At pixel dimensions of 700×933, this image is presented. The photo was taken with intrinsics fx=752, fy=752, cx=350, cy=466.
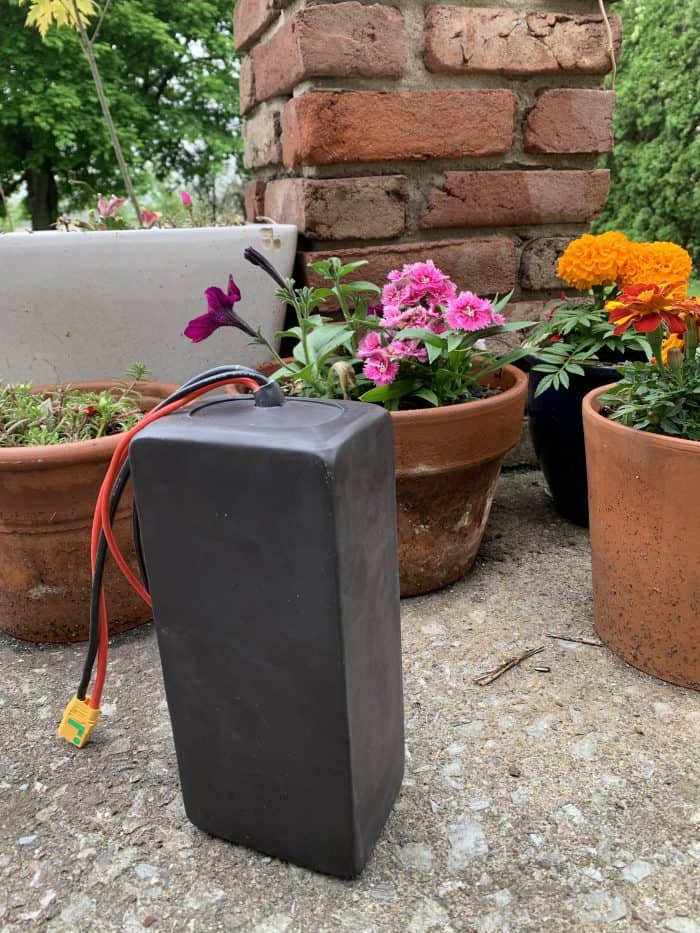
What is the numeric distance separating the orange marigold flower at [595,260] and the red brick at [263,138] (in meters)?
0.75

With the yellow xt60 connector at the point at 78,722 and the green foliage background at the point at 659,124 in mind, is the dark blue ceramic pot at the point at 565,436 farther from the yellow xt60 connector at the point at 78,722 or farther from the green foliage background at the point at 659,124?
the green foliage background at the point at 659,124

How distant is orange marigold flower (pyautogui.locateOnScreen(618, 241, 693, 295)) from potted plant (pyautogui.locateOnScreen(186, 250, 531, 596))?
1.20 ft

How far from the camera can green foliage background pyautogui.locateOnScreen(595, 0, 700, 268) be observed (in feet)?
15.4

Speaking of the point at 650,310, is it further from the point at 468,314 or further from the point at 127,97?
the point at 127,97

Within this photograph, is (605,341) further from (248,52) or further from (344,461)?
(248,52)

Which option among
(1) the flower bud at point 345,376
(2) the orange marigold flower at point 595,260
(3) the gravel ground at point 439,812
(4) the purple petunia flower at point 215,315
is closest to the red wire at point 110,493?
(3) the gravel ground at point 439,812

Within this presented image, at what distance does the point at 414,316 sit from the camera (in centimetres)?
136

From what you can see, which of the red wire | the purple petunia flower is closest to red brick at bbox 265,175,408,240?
the purple petunia flower

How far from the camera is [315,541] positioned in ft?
2.35

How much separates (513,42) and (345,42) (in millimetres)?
401

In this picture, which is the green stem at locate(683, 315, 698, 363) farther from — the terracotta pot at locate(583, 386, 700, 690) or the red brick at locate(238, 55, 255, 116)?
the red brick at locate(238, 55, 255, 116)

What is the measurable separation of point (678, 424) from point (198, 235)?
102 centimetres

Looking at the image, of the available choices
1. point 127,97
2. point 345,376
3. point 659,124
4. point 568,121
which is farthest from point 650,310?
point 127,97

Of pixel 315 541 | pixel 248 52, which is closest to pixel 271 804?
pixel 315 541
